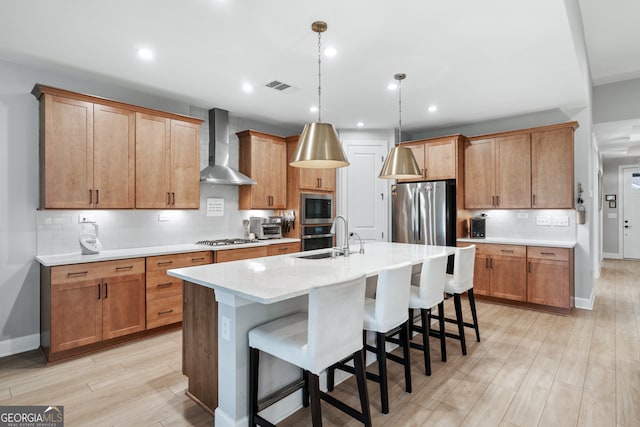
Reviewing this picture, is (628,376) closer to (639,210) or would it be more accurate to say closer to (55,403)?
(55,403)

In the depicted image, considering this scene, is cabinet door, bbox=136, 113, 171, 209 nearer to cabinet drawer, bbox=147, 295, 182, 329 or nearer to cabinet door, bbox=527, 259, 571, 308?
cabinet drawer, bbox=147, 295, 182, 329

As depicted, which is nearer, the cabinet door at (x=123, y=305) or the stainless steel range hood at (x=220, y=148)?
the cabinet door at (x=123, y=305)

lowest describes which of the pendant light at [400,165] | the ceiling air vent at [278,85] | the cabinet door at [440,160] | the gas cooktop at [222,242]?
the gas cooktop at [222,242]

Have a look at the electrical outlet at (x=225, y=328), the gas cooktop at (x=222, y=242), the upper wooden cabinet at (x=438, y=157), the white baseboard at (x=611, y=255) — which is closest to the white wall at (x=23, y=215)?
the gas cooktop at (x=222, y=242)

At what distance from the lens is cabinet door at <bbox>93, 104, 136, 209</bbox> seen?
134 inches

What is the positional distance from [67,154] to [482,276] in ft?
17.1

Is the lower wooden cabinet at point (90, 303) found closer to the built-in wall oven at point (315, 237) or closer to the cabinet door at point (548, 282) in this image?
the built-in wall oven at point (315, 237)

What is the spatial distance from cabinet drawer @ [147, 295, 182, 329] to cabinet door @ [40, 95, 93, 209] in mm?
1200

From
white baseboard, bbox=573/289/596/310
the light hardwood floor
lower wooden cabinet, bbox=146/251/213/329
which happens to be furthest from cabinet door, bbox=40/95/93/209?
white baseboard, bbox=573/289/596/310

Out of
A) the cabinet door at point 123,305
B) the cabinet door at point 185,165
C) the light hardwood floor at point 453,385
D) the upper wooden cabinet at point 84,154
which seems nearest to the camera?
the light hardwood floor at point 453,385

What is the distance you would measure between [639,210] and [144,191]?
1080cm

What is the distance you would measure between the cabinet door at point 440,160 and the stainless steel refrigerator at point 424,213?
17 centimetres

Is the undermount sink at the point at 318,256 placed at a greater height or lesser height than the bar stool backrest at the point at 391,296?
greater

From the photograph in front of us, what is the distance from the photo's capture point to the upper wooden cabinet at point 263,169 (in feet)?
16.0
